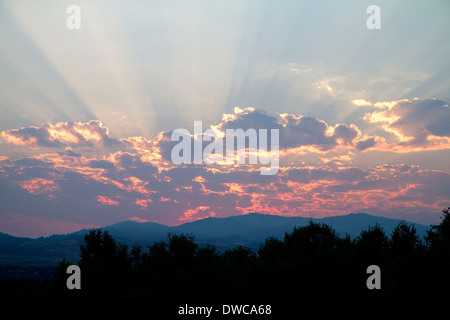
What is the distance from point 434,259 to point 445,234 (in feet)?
59.4

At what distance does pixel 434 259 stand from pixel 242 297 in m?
32.2
